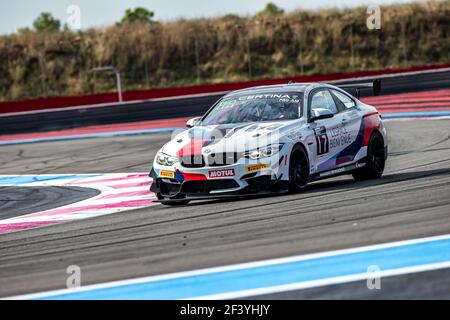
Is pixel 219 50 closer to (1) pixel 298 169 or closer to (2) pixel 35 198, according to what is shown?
(2) pixel 35 198

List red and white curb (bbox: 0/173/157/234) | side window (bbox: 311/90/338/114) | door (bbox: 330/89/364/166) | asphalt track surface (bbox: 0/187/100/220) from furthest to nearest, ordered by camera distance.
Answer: asphalt track surface (bbox: 0/187/100/220), door (bbox: 330/89/364/166), side window (bbox: 311/90/338/114), red and white curb (bbox: 0/173/157/234)

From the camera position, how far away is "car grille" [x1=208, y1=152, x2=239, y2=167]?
11.5 metres

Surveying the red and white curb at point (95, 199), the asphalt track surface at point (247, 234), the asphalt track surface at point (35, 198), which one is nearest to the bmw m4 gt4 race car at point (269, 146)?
the asphalt track surface at point (247, 234)

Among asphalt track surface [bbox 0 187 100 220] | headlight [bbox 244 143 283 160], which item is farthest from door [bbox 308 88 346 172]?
asphalt track surface [bbox 0 187 100 220]

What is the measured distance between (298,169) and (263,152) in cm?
56

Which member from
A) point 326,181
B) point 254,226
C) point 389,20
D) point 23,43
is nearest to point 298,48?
point 389,20

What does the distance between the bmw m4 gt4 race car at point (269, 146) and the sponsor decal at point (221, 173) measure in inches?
0.4

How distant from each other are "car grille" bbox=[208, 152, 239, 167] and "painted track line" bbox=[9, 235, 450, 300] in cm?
384

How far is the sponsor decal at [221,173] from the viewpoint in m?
11.5

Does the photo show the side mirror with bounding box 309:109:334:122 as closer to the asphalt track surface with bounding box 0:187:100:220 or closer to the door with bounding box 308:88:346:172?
the door with bounding box 308:88:346:172

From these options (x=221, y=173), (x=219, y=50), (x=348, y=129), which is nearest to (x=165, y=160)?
(x=221, y=173)

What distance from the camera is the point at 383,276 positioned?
6746 millimetres

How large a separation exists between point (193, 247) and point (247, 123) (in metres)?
3.91

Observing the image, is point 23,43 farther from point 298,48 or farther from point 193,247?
point 193,247
